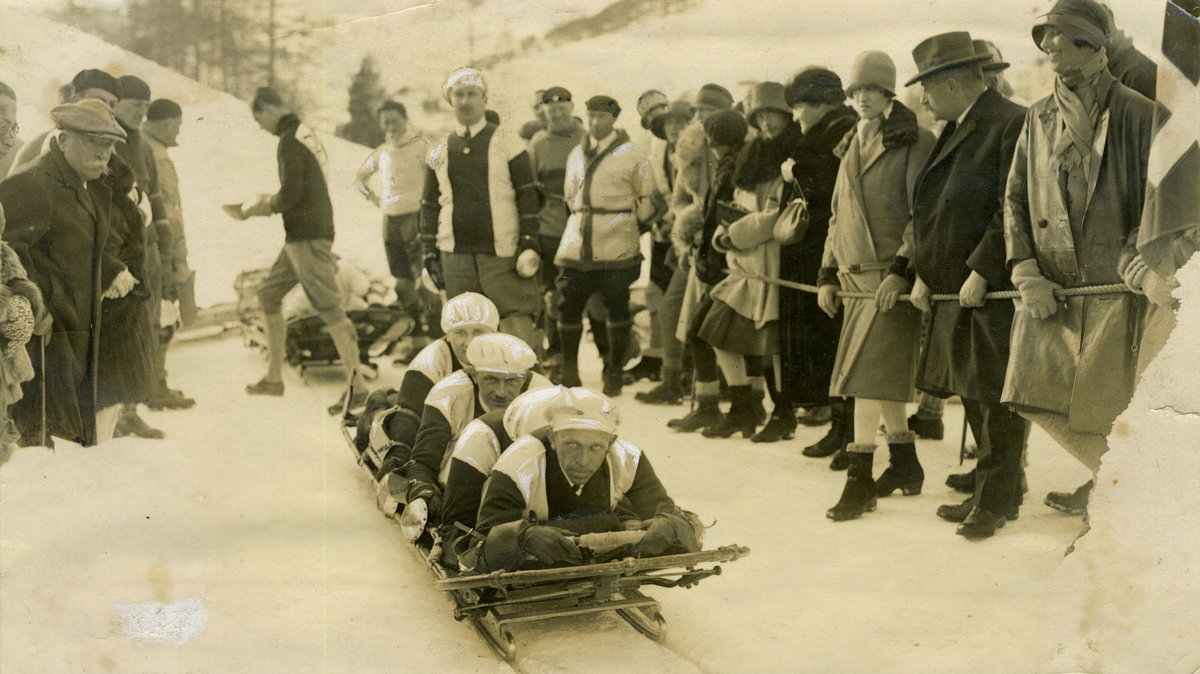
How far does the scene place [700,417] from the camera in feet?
21.9

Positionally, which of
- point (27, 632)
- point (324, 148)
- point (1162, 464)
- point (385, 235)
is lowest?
point (27, 632)

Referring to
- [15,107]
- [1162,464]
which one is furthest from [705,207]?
[15,107]

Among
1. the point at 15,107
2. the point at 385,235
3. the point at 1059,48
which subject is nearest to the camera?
the point at 1059,48

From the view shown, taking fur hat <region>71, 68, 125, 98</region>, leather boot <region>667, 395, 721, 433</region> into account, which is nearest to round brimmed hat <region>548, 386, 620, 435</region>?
leather boot <region>667, 395, 721, 433</region>

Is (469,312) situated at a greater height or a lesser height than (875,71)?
lesser

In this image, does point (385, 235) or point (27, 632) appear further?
point (385, 235)

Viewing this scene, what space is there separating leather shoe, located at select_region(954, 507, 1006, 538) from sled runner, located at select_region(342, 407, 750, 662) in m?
1.06

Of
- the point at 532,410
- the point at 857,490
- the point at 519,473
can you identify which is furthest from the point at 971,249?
the point at 519,473

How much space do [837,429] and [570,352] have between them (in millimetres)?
1335

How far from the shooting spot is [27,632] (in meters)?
6.06

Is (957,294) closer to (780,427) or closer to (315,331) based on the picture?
(780,427)

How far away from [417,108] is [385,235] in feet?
1.98

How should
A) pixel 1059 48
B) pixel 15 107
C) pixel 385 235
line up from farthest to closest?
pixel 385 235, pixel 15 107, pixel 1059 48

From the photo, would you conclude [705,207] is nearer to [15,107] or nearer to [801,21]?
[801,21]
